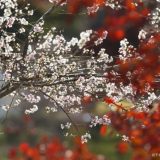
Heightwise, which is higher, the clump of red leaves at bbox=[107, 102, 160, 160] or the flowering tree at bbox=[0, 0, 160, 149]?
the flowering tree at bbox=[0, 0, 160, 149]

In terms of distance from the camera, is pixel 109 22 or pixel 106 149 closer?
pixel 109 22

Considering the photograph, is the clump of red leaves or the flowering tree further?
the flowering tree

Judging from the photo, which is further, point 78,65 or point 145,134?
point 78,65

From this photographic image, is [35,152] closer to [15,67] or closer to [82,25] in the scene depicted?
[15,67]

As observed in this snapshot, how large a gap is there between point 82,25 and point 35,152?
2286 cm

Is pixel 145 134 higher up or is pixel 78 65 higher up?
pixel 78 65

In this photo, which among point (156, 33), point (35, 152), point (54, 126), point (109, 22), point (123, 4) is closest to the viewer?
point (109, 22)

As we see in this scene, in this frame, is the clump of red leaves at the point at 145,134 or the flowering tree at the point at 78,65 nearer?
the clump of red leaves at the point at 145,134

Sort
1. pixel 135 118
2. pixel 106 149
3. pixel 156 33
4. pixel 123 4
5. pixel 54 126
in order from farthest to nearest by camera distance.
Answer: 1. pixel 54 126
2. pixel 106 149
3. pixel 123 4
4. pixel 156 33
5. pixel 135 118

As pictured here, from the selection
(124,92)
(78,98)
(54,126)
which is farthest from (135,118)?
(54,126)

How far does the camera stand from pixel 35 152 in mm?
6090

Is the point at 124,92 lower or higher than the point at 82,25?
lower

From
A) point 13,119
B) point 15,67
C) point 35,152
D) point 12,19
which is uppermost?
point 12,19

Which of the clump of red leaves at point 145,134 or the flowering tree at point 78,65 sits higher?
the flowering tree at point 78,65
